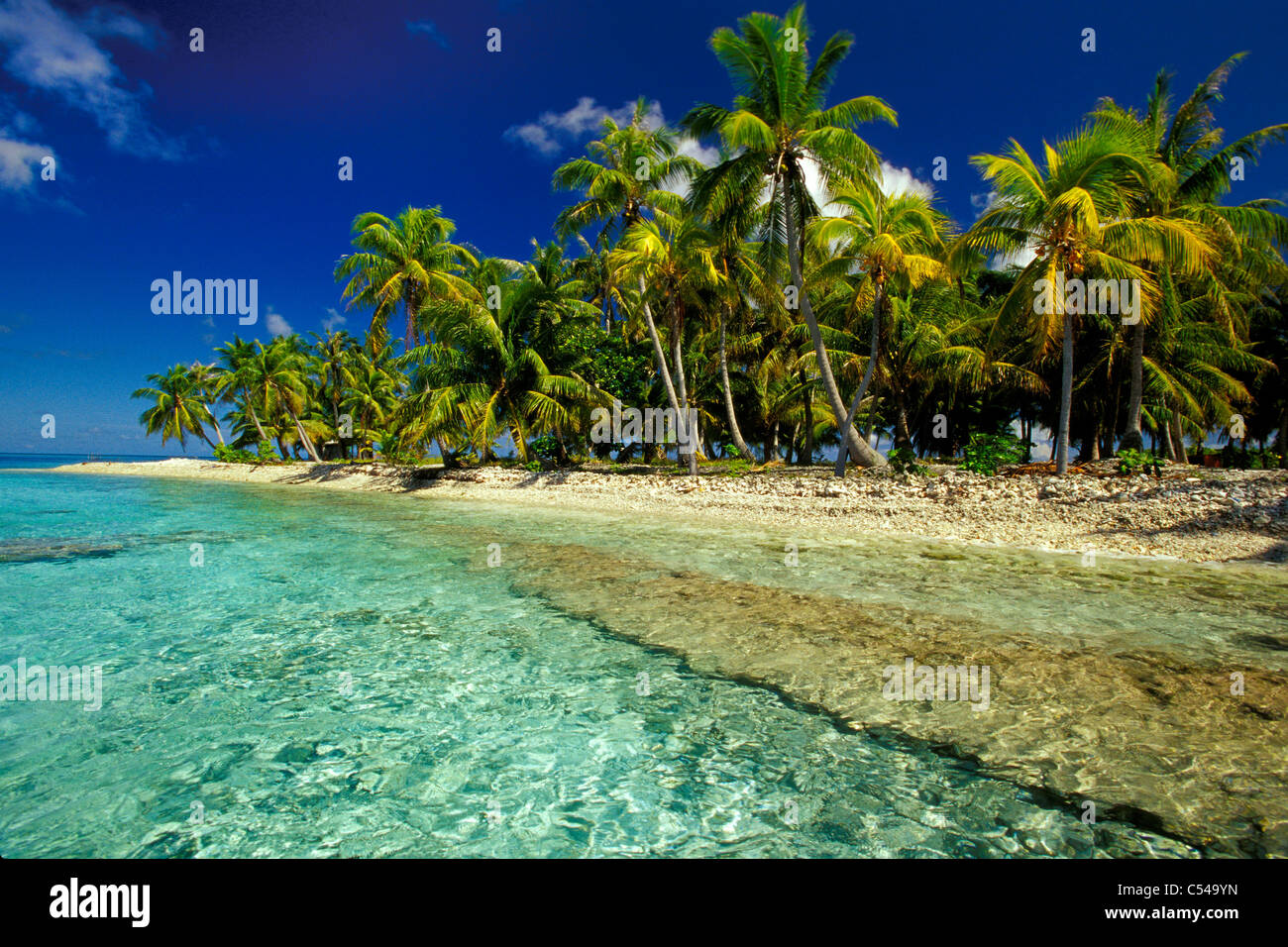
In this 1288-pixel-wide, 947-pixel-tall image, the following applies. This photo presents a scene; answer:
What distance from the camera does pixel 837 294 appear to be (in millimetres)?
23312

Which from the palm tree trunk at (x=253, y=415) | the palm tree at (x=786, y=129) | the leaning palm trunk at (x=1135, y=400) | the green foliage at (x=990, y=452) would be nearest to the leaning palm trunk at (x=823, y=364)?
the palm tree at (x=786, y=129)

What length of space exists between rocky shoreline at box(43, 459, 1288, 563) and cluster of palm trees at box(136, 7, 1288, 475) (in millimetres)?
1607

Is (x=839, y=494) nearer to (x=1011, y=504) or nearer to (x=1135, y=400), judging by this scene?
(x=1011, y=504)

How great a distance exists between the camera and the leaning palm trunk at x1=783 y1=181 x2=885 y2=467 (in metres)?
16.8

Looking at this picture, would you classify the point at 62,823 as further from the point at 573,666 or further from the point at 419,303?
the point at 419,303

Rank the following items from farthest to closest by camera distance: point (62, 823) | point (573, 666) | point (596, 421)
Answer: point (596, 421)
point (573, 666)
point (62, 823)

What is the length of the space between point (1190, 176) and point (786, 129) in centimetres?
1176

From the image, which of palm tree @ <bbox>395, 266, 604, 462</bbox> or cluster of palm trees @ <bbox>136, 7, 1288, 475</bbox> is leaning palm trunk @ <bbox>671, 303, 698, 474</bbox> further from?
palm tree @ <bbox>395, 266, 604, 462</bbox>

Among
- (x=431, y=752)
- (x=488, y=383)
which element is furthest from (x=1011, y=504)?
(x=488, y=383)

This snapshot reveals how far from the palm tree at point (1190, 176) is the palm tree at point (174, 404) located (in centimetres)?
6548
